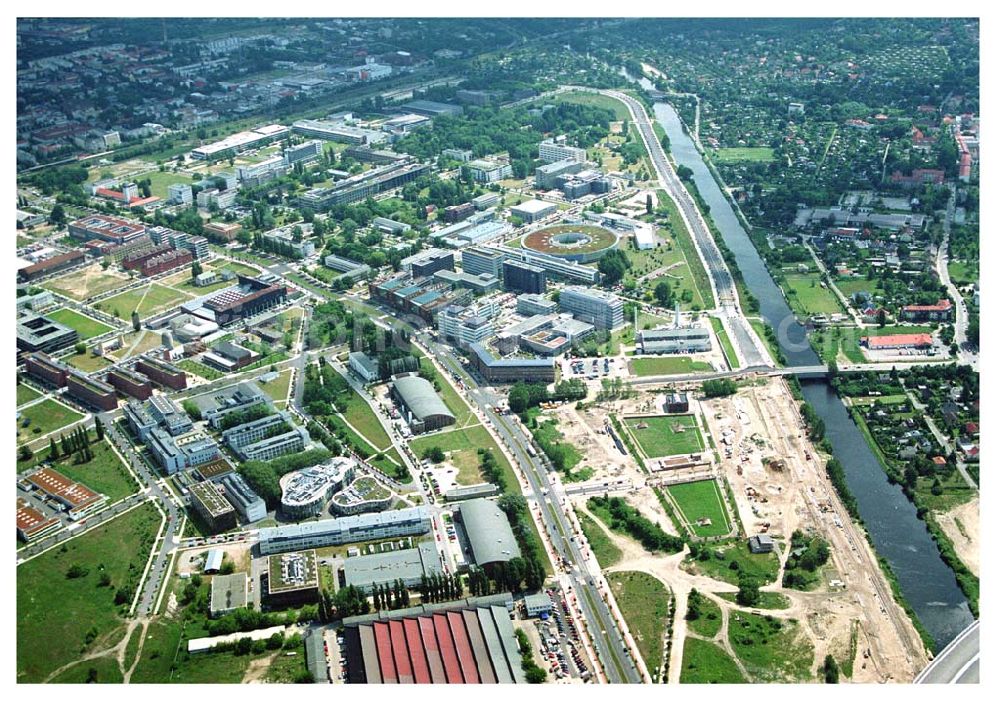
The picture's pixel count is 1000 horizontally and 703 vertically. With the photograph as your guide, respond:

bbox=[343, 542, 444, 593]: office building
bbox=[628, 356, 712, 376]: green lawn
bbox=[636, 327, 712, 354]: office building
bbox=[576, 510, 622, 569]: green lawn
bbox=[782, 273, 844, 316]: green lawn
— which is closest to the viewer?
bbox=[343, 542, 444, 593]: office building

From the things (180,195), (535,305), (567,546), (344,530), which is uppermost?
(180,195)

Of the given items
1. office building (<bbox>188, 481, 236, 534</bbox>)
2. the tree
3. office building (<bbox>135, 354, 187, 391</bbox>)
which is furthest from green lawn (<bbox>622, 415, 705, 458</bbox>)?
office building (<bbox>135, 354, 187, 391</bbox>)

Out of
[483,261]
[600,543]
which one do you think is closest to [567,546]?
[600,543]

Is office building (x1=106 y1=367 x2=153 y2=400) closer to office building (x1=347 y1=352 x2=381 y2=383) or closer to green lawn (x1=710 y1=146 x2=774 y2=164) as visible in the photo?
office building (x1=347 y1=352 x2=381 y2=383)

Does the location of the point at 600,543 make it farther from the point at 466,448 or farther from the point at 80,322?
the point at 80,322

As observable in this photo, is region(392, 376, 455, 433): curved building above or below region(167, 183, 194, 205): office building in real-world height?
below

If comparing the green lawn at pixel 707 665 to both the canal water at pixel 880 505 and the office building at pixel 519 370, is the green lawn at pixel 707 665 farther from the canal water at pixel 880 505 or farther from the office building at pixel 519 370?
the office building at pixel 519 370

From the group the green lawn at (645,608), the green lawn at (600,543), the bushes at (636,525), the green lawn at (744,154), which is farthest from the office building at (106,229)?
the green lawn at (645,608)
